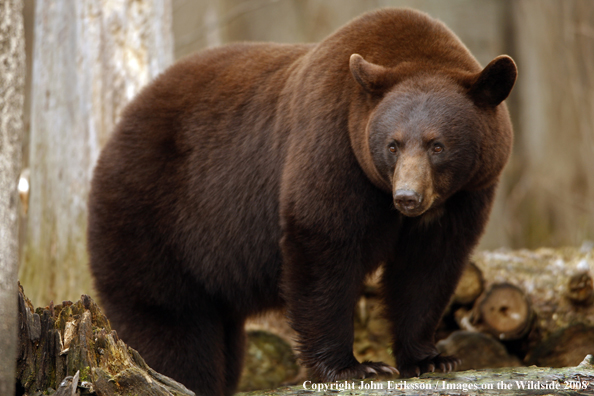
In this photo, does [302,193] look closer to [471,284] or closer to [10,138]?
[10,138]

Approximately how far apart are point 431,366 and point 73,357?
2.12m

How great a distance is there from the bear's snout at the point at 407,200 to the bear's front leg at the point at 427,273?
63cm

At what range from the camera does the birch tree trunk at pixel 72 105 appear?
5.55 m

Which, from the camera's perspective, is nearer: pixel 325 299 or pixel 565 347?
pixel 325 299

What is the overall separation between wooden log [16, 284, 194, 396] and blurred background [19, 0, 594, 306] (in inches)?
118

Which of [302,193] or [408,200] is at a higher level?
[302,193]

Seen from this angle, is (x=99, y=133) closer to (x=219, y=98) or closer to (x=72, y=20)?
(x=72, y=20)

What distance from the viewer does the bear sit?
3455mm

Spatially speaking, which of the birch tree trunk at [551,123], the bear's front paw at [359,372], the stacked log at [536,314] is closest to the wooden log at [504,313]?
the stacked log at [536,314]

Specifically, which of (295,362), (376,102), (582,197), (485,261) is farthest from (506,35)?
(376,102)

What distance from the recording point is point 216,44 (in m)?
11.3

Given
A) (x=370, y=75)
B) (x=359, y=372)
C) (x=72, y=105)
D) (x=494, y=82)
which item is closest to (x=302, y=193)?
(x=370, y=75)

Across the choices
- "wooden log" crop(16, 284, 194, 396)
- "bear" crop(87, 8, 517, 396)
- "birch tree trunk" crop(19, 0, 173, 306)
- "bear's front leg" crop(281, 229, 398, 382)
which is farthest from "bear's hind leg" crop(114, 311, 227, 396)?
"birch tree trunk" crop(19, 0, 173, 306)

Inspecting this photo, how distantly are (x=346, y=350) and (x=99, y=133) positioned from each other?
2.99 meters
